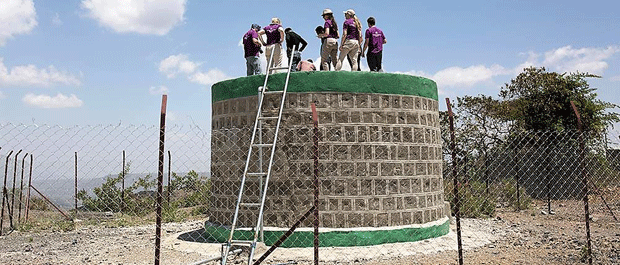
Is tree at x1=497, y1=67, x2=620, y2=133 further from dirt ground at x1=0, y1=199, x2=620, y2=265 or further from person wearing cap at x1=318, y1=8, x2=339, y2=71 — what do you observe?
person wearing cap at x1=318, y1=8, x2=339, y2=71

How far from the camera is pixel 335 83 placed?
29.1ft

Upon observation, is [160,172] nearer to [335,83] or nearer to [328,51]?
[335,83]

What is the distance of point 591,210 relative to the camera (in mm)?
15984

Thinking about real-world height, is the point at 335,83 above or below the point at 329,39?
below

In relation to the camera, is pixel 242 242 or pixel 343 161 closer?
pixel 242 242

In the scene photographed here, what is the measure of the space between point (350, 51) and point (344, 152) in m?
2.32

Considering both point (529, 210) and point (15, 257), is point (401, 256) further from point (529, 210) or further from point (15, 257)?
point (529, 210)

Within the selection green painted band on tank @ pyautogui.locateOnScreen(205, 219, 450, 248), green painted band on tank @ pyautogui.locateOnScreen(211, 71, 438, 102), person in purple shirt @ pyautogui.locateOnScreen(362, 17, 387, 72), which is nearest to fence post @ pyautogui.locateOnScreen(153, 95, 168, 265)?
green painted band on tank @ pyautogui.locateOnScreen(205, 219, 450, 248)

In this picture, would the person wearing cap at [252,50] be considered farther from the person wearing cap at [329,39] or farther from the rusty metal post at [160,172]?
the rusty metal post at [160,172]

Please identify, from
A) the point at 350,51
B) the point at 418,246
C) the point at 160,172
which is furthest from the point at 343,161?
the point at 160,172

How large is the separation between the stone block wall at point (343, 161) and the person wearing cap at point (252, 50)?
1221mm

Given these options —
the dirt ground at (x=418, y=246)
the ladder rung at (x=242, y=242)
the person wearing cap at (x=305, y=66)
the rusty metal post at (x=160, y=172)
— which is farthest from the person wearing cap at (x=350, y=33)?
the rusty metal post at (x=160, y=172)

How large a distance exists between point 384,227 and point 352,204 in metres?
0.73

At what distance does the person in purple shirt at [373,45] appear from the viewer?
401 inches
